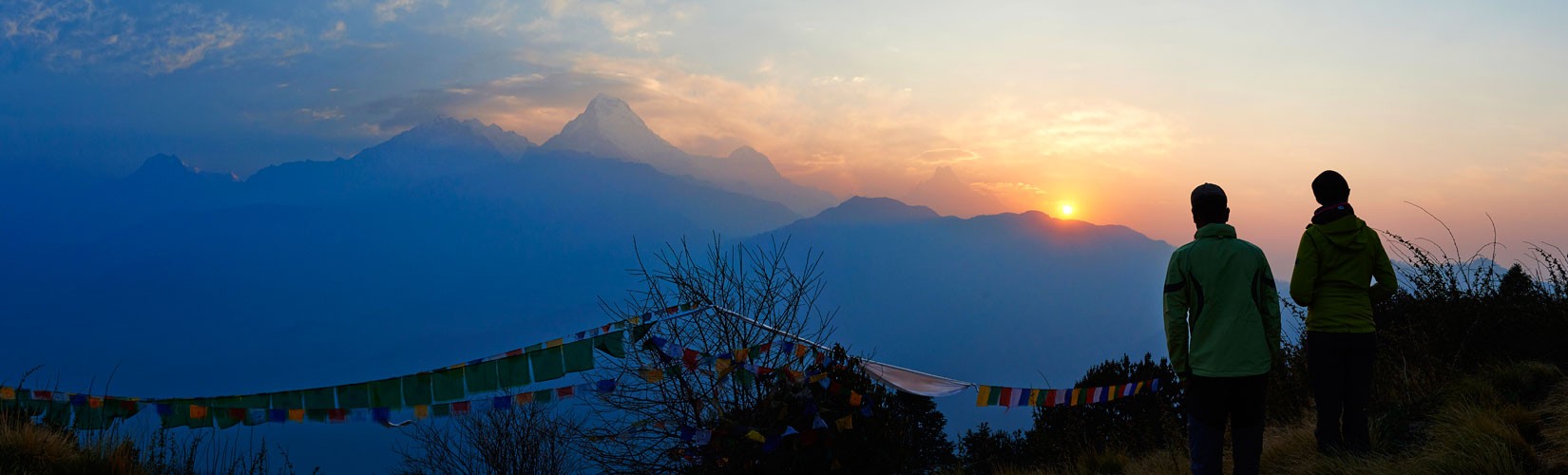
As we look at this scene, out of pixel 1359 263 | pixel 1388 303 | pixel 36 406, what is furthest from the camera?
pixel 1388 303

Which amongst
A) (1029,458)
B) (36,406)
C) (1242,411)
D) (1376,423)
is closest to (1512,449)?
(1376,423)

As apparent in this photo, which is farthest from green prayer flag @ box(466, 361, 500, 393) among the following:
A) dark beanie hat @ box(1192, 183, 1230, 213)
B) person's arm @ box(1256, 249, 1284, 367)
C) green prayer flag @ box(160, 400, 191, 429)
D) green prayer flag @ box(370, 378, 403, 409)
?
person's arm @ box(1256, 249, 1284, 367)

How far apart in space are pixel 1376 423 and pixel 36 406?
12242 millimetres

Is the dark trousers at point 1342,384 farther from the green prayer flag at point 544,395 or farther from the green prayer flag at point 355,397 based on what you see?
the green prayer flag at point 355,397

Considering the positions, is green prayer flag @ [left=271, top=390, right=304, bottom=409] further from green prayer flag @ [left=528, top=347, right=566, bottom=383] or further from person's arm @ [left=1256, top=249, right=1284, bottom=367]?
person's arm @ [left=1256, top=249, right=1284, bottom=367]

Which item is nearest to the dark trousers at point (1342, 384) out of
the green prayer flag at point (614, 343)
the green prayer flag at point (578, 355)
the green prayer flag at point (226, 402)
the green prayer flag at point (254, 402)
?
the green prayer flag at point (614, 343)

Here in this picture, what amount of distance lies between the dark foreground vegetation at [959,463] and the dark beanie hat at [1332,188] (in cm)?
158

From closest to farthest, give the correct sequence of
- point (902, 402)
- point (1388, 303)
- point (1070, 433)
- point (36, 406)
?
1. point (36, 406)
2. point (1070, 433)
3. point (1388, 303)
4. point (902, 402)

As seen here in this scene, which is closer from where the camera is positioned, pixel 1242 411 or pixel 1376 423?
pixel 1242 411

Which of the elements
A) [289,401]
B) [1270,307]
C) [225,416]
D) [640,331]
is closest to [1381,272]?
[1270,307]

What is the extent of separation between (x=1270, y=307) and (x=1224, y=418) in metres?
0.61

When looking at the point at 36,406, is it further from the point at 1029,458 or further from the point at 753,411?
the point at 1029,458

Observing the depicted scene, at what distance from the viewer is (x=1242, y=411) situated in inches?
177

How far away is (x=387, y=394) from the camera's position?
900 centimetres
